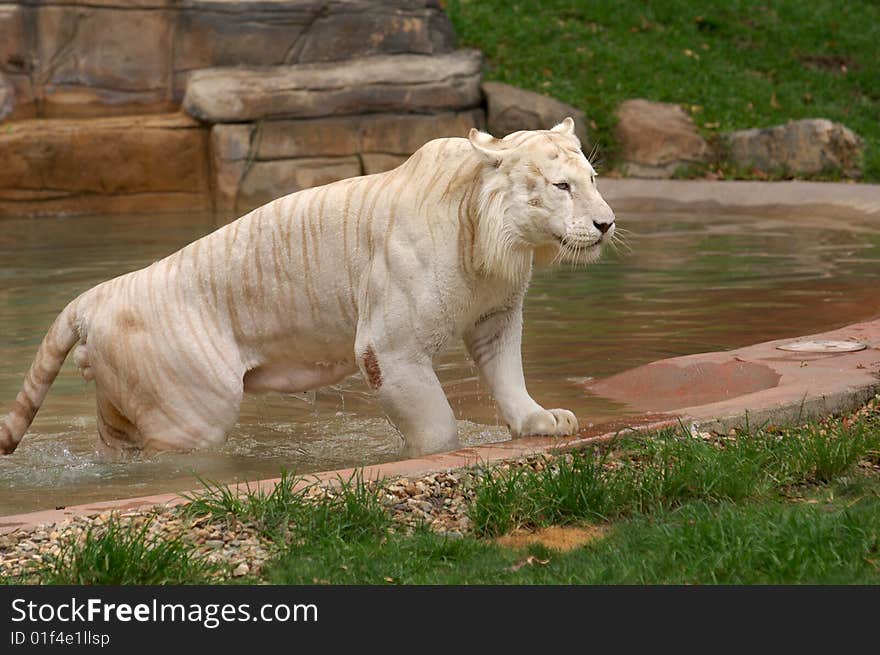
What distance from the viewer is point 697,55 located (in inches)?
722

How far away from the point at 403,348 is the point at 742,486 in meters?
1.59

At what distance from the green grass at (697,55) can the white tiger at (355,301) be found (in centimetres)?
1084

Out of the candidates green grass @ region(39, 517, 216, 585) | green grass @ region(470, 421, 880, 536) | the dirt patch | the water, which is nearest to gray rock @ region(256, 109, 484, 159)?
the water

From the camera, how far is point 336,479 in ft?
15.4

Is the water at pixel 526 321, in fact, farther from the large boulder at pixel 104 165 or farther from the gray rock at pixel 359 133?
the gray rock at pixel 359 133

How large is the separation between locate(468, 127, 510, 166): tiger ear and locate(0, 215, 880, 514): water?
151 cm

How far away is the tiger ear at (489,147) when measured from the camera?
5.35 metres

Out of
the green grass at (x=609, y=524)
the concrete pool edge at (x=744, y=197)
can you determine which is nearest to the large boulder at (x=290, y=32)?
the concrete pool edge at (x=744, y=197)

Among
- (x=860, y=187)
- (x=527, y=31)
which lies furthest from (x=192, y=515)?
(x=527, y=31)

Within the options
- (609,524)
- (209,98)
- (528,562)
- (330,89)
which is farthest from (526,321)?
(209,98)

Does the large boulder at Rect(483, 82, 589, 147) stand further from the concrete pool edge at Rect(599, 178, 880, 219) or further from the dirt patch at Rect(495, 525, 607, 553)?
the dirt patch at Rect(495, 525, 607, 553)
